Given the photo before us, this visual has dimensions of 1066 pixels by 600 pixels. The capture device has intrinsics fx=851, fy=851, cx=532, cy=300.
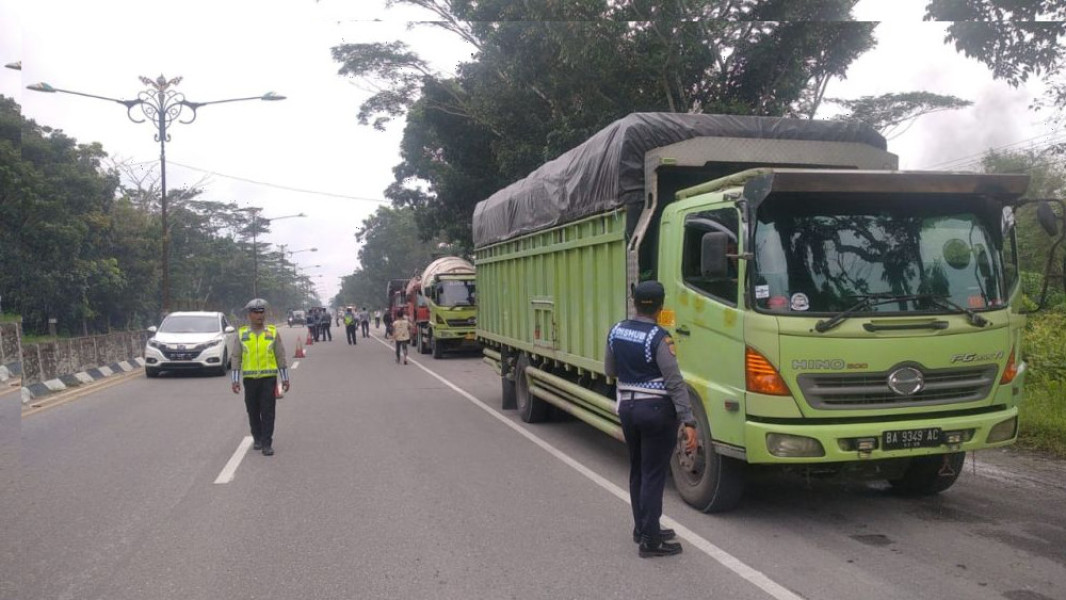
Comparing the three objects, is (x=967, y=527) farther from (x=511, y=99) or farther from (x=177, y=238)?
(x=177, y=238)

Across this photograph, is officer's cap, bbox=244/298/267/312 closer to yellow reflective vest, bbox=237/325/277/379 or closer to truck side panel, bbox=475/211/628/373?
yellow reflective vest, bbox=237/325/277/379

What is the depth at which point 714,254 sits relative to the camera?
5746 millimetres

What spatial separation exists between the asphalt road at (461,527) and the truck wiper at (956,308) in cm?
143

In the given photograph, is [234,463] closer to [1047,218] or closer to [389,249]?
[1047,218]

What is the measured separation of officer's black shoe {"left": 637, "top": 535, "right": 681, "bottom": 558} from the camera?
532cm

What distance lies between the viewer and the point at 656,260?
23.4 feet

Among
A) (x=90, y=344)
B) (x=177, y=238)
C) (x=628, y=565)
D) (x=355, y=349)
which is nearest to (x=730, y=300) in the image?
(x=628, y=565)

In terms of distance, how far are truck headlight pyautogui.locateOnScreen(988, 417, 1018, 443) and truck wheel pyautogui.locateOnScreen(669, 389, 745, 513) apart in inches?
67.0

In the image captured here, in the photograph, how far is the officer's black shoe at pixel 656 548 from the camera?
5320 mm

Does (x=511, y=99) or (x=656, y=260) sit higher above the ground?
(x=511, y=99)

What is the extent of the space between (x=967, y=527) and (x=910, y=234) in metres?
2.08

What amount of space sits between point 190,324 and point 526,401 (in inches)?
473

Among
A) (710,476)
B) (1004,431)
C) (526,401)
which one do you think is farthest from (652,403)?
(526,401)

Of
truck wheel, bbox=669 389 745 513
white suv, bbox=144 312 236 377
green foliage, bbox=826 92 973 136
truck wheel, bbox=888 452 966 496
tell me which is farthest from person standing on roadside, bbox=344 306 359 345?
truck wheel, bbox=888 452 966 496
